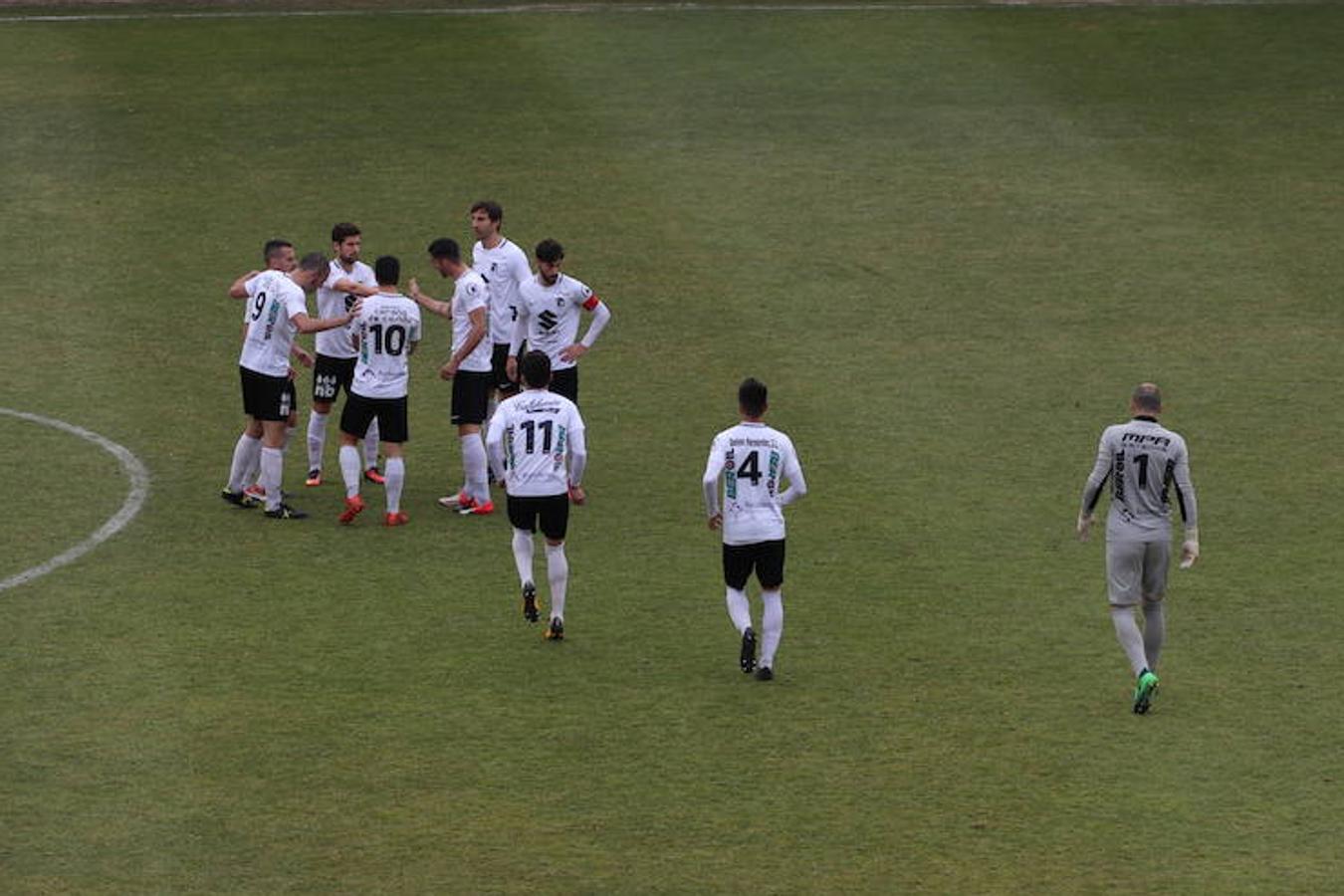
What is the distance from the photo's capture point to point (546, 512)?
16766 mm

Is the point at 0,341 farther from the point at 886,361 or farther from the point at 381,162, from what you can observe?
the point at 886,361

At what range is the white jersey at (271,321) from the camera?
19.7 metres

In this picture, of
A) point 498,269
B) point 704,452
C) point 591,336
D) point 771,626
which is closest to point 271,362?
point 498,269

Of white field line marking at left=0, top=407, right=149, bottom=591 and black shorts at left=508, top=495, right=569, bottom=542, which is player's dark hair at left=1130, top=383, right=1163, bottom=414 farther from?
white field line marking at left=0, top=407, right=149, bottom=591

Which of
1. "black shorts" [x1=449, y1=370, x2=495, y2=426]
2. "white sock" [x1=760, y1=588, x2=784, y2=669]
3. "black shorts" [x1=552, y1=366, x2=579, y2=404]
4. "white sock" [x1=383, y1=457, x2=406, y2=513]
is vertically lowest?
"white sock" [x1=760, y1=588, x2=784, y2=669]

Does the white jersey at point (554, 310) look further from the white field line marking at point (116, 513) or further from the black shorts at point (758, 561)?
the black shorts at point (758, 561)

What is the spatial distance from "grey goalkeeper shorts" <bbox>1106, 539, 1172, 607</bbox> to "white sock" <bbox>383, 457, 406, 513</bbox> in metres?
6.59

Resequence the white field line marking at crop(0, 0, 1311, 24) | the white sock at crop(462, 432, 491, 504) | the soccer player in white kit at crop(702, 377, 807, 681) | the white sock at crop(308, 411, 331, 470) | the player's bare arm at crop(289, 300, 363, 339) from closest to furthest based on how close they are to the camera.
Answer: the soccer player in white kit at crop(702, 377, 807, 681) → the player's bare arm at crop(289, 300, 363, 339) → the white sock at crop(462, 432, 491, 504) → the white sock at crop(308, 411, 331, 470) → the white field line marking at crop(0, 0, 1311, 24)

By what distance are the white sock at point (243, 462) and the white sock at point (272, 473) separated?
27 cm

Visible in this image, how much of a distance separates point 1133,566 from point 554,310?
6.59m

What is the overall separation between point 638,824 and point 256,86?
21.7 meters

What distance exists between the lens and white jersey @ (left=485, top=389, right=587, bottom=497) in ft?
54.4

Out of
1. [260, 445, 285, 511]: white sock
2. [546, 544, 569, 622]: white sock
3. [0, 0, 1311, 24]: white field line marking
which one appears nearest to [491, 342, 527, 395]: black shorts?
[260, 445, 285, 511]: white sock

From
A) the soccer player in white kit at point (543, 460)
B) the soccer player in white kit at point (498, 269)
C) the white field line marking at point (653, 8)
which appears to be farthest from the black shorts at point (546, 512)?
the white field line marking at point (653, 8)
